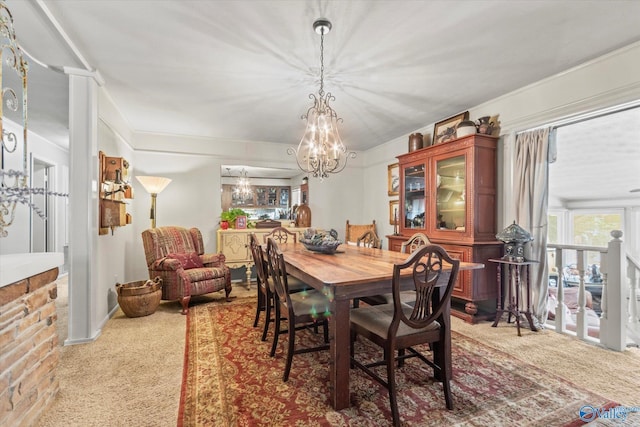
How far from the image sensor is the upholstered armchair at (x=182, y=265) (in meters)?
3.54

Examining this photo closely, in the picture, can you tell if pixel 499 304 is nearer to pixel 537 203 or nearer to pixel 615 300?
pixel 615 300

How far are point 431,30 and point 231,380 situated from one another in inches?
109

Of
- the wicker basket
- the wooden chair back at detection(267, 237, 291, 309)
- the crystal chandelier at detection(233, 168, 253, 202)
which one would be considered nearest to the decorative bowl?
the wooden chair back at detection(267, 237, 291, 309)

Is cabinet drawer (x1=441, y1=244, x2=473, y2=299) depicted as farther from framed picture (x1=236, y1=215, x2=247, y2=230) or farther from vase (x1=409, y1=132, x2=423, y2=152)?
framed picture (x1=236, y1=215, x2=247, y2=230)

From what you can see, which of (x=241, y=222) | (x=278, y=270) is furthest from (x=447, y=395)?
(x=241, y=222)

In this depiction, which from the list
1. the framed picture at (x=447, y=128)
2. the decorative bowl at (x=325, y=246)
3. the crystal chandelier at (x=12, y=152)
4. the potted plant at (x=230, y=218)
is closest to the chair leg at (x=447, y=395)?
the decorative bowl at (x=325, y=246)

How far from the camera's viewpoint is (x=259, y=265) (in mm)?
2721

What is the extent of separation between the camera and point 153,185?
423 cm

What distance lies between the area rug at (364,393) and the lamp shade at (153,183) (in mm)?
2630

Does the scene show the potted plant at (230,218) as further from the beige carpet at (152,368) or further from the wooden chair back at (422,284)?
the wooden chair back at (422,284)

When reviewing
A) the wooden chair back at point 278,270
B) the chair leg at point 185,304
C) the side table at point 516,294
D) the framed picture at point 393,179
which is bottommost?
the chair leg at point 185,304

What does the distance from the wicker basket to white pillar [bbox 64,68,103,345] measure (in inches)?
19.9

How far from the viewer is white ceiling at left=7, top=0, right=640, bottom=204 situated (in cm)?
189

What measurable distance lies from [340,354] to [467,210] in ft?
7.68
